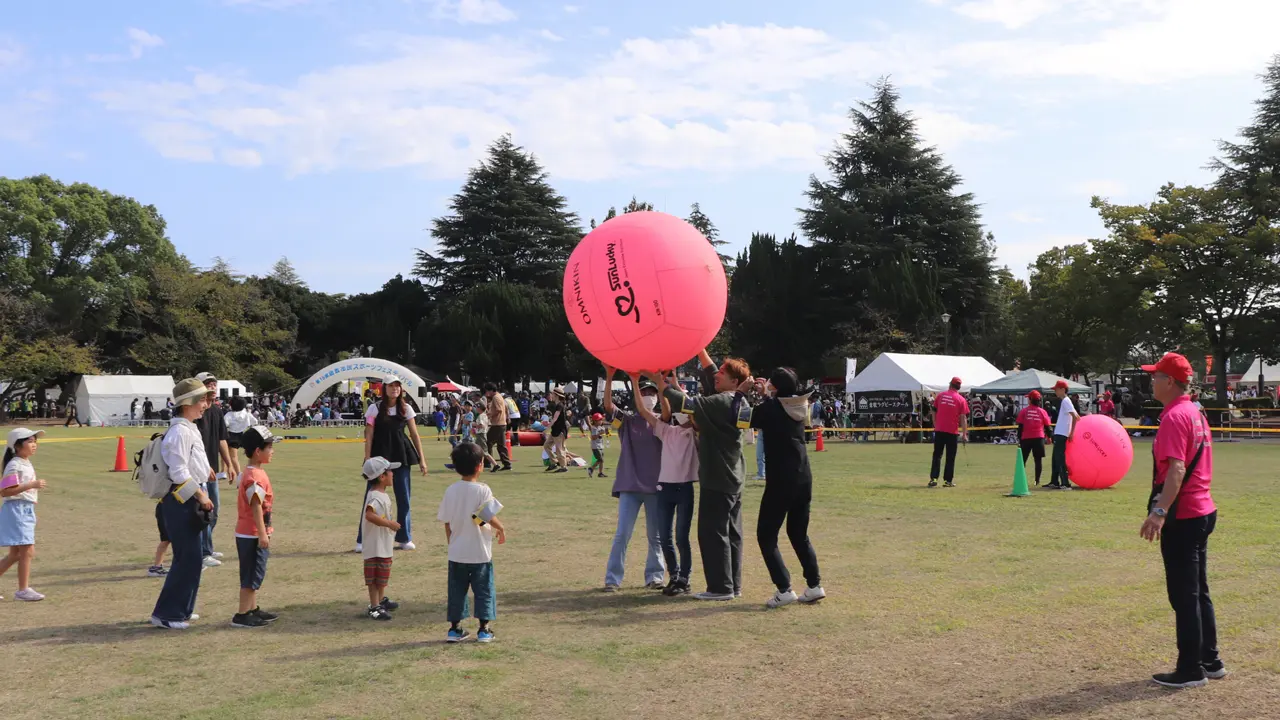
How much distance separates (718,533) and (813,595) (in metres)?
0.86

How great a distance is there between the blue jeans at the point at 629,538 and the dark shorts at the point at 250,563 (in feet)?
8.95

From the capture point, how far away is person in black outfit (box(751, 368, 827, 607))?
7688mm

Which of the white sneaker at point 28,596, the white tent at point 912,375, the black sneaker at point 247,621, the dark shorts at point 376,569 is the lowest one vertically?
the white sneaker at point 28,596

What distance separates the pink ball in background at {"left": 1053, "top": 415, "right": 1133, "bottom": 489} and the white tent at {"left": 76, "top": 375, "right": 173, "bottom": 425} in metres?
47.5

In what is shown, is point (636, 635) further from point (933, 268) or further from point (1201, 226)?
point (933, 268)

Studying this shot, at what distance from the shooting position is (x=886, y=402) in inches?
1415

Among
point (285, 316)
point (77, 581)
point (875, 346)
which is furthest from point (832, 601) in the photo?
point (285, 316)

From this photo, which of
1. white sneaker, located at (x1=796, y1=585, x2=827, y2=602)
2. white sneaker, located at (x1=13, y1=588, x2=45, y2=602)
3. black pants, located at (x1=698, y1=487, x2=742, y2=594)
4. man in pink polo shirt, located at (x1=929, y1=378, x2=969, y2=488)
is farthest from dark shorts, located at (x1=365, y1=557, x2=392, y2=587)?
man in pink polo shirt, located at (x1=929, y1=378, x2=969, y2=488)

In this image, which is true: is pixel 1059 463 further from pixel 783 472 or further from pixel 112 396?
pixel 112 396

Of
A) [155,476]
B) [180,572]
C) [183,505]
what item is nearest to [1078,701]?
[183,505]

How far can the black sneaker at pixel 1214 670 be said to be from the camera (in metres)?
5.75

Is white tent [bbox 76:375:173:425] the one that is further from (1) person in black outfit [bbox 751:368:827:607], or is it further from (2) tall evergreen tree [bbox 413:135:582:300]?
(1) person in black outfit [bbox 751:368:827:607]

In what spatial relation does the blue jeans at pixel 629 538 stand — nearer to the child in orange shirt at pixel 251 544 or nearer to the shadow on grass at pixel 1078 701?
the child in orange shirt at pixel 251 544

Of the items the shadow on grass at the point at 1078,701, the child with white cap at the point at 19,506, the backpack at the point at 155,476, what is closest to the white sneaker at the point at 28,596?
the child with white cap at the point at 19,506
